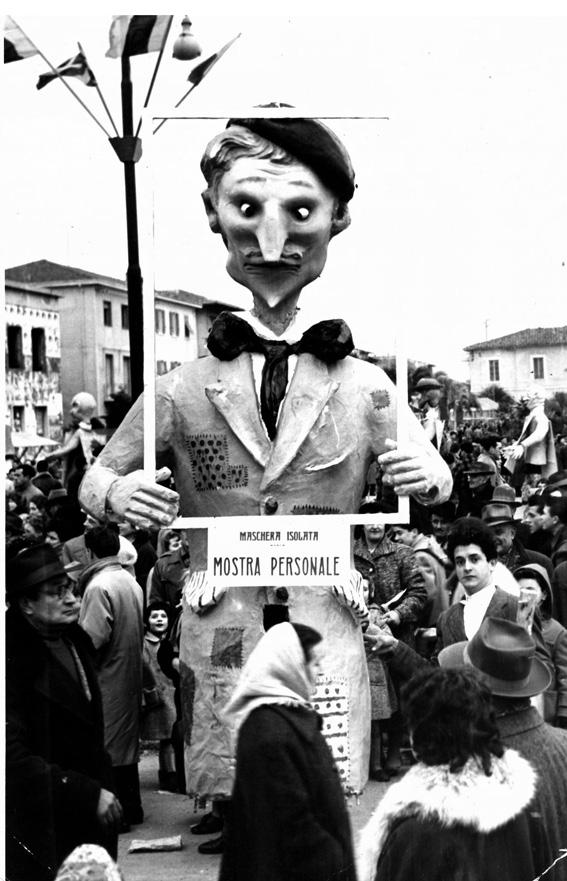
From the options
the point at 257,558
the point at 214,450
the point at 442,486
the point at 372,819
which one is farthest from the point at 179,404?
the point at 372,819

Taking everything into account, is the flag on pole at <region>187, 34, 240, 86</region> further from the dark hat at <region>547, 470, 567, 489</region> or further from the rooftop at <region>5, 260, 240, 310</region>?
the dark hat at <region>547, 470, 567, 489</region>

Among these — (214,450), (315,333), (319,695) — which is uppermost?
(315,333)

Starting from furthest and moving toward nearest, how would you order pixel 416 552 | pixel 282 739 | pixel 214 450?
pixel 416 552 < pixel 214 450 < pixel 282 739

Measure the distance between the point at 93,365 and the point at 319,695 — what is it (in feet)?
3.19

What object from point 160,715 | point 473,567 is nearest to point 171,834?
point 160,715

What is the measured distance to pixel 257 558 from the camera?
3.73 meters

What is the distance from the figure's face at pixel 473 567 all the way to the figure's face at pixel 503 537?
0.07m

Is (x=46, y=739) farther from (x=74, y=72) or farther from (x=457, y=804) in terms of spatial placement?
(x=74, y=72)

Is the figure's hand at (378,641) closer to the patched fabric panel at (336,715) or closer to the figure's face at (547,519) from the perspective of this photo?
the patched fabric panel at (336,715)

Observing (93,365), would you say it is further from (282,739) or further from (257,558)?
(282,739)

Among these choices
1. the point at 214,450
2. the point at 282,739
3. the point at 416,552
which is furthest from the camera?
the point at 416,552

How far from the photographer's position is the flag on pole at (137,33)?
12.2ft

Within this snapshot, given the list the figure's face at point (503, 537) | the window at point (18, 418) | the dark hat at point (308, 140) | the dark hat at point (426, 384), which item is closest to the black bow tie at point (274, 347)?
the dark hat at point (426, 384)

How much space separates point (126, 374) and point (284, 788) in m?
1.06
